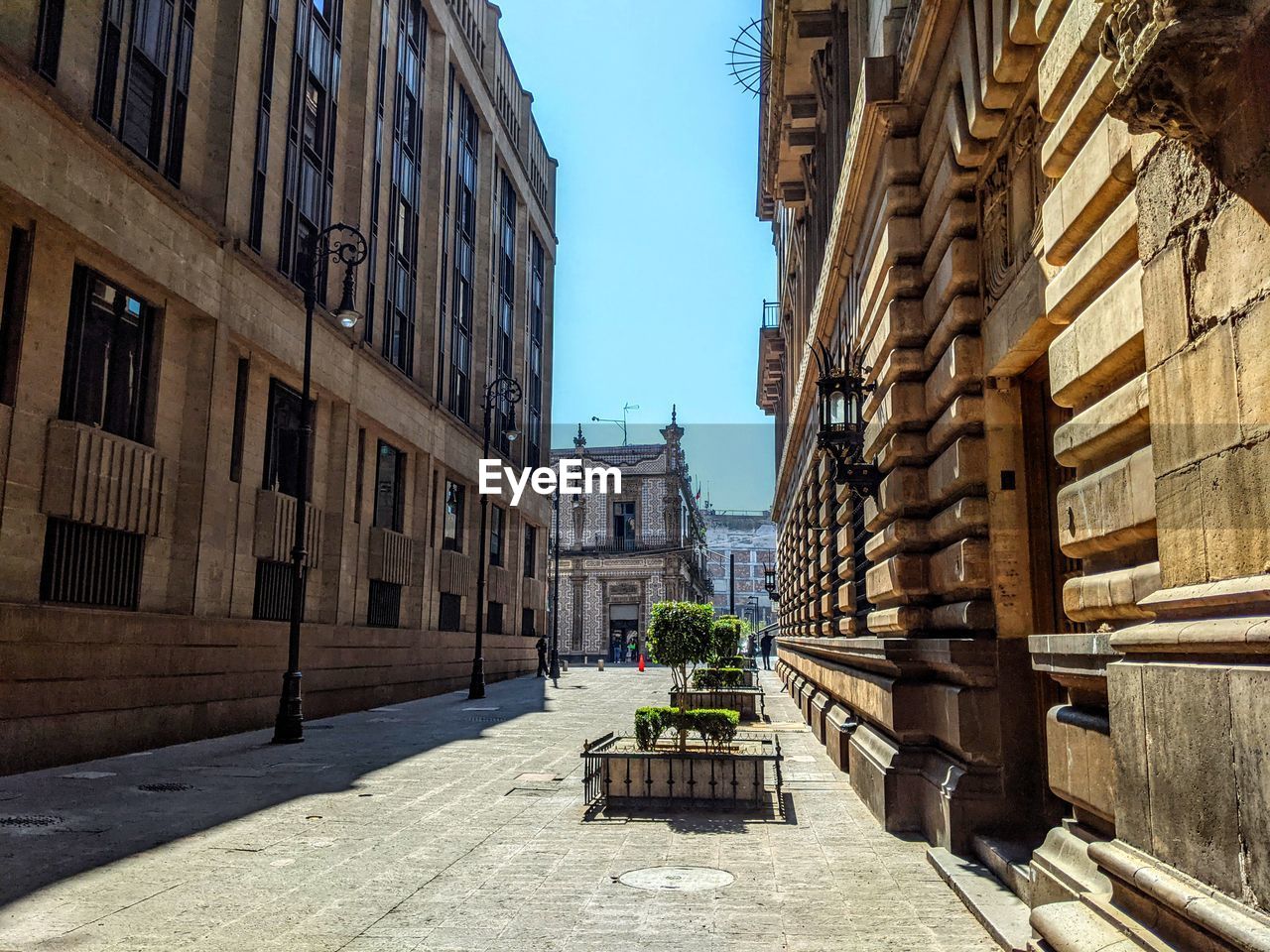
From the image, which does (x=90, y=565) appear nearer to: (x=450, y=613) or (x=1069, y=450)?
(x=1069, y=450)

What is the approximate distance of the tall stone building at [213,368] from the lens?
1438 cm

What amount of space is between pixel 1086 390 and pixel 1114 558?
91cm

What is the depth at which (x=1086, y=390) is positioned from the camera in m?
5.35

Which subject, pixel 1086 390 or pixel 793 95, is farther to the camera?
pixel 793 95

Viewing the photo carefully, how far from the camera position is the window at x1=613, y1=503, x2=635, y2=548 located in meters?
82.0

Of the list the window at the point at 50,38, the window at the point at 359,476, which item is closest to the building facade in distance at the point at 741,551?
the window at the point at 359,476

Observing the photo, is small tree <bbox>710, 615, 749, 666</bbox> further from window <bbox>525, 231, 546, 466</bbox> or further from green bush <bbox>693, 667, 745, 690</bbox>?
window <bbox>525, 231, 546, 466</bbox>

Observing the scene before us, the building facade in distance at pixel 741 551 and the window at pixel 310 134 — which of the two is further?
the building facade in distance at pixel 741 551

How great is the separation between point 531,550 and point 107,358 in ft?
111

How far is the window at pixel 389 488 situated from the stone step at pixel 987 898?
74.9 ft

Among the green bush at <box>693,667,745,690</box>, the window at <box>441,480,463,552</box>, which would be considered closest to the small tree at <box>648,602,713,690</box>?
the green bush at <box>693,667,745,690</box>

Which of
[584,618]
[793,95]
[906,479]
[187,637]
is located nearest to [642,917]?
[906,479]

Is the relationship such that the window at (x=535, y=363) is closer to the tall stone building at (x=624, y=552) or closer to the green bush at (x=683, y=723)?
the tall stone building at (x=624, y=552)

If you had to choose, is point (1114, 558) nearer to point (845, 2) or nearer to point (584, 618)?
point (845, 2)
